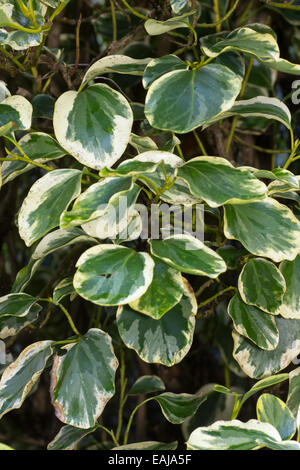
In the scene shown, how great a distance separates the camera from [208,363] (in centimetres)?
121

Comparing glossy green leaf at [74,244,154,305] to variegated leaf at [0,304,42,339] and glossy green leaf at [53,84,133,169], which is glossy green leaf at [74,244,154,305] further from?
variegated leaf at [0,304,42,339]

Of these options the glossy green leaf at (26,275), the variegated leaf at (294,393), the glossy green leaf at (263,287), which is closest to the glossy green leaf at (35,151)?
the glossy green leaf at (26,275)

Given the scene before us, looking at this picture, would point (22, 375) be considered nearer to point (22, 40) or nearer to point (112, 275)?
point (112, 275)

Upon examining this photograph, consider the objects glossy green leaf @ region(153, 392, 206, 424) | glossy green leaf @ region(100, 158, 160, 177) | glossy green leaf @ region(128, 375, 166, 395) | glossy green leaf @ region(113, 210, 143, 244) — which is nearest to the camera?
glossy green leaf @ region(100, 158, 160, 177)

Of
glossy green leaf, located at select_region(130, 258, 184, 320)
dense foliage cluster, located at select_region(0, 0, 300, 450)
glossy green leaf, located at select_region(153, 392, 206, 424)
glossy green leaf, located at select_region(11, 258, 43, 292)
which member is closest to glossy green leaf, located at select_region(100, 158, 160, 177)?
dense foliage cluster, located at select_region(0, 0, 300, 450)

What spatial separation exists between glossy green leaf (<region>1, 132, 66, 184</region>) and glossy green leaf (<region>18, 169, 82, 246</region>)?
4cm

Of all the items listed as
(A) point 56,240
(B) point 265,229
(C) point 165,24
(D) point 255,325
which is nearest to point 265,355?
(D) point 255,325

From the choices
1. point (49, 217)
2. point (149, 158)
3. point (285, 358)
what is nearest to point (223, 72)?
point (149, 158)

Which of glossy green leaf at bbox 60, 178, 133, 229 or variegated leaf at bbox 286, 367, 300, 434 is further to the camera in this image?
variegated leaf at bbox 286, 367, 300, 434

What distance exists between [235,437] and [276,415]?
0.08 m

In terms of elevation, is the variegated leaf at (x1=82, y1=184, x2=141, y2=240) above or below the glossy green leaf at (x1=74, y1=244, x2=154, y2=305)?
above

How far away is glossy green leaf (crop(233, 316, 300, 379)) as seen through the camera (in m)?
0.65

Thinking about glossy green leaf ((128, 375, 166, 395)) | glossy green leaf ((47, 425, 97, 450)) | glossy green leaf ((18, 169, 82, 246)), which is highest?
glossy green leaf ((18, 169, 82, 246))

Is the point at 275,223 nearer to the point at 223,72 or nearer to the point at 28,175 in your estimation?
the point at 223,72
